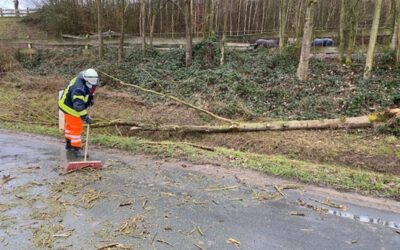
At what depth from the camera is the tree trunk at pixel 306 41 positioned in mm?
12305

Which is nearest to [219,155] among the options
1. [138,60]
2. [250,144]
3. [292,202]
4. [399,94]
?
[250,144]

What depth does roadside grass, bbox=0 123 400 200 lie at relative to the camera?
578 centimetres

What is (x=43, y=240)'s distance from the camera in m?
3.98

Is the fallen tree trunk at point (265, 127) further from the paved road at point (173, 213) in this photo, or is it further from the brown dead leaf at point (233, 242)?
the brown dead leaf at point (233, 242)

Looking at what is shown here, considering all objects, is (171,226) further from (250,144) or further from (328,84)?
(328,84)

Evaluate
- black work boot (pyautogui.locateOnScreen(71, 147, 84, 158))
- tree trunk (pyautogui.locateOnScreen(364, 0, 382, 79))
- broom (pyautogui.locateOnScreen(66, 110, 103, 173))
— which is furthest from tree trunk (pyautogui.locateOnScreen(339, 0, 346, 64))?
broom (pyautogui.locateOnScreen(66, 110, 103, 173))

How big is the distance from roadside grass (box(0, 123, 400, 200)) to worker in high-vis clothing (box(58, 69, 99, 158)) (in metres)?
0.98

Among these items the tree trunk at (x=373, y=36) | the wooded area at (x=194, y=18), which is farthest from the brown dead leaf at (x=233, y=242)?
the wooded area at (x=194, y=18)

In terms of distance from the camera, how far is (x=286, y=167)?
6633 millimetres

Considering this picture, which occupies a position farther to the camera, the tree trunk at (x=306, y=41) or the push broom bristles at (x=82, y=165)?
the tree trunk at (x=306, y=41)

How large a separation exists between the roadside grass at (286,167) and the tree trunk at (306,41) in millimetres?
6401

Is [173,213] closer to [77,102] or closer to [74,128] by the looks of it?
[77,102]

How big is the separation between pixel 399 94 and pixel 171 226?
9517 millimetres

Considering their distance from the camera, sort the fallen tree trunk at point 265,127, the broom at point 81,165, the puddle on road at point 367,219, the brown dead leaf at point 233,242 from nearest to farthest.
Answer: the brown dead leaf at point 233,242 < the puddle on road at point 367,219 < the broom at point 81,165 < the fallen tree trunk at point 265,127
